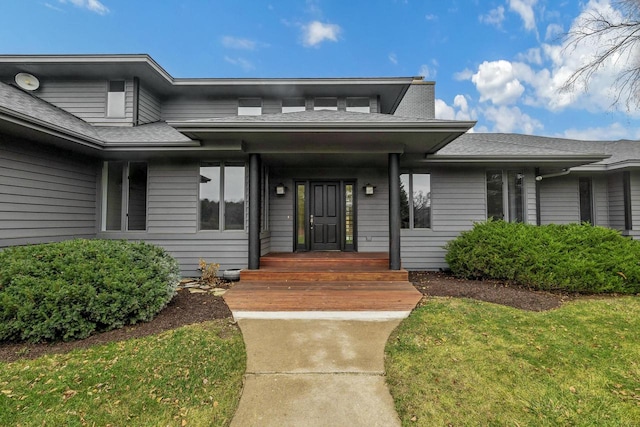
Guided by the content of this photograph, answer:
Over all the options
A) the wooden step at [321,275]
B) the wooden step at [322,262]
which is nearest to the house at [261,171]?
the wooden step at [321,275]

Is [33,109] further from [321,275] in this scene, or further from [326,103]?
[326,103]

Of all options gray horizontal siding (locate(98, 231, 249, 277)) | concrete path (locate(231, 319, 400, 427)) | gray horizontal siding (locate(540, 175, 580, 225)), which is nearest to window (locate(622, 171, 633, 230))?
gray horizontal siding (locate(540, 175, 580, 225))

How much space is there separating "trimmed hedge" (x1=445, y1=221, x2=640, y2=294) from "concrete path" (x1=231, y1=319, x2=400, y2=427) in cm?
299

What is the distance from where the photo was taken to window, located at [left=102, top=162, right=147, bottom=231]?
6605 millimetres

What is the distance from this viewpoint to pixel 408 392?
92.4 inches

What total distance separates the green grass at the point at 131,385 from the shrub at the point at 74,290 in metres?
0.44

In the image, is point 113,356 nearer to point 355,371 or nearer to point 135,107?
point 355,371

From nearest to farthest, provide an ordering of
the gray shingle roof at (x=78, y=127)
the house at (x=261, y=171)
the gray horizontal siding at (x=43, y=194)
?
the gray horizontal siding at (x=43, y=194), the gray shingle roof at (x=78, y=127), the house at (x=261, y=171)

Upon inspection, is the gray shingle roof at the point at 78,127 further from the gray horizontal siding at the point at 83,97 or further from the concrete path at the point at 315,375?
the concrete path at the point at 315,375

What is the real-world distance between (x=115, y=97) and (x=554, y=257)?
33.7 ft

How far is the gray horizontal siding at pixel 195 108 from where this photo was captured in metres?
8.55

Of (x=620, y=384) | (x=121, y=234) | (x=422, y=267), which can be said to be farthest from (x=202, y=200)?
(x=620, y=384)

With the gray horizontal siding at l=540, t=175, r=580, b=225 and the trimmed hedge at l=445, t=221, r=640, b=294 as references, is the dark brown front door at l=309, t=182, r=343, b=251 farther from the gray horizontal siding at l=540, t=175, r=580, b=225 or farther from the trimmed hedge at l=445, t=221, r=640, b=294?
the gray horizontal siding at l=540, t=175, r=580, b=225

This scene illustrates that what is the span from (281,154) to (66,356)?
14.9ft
